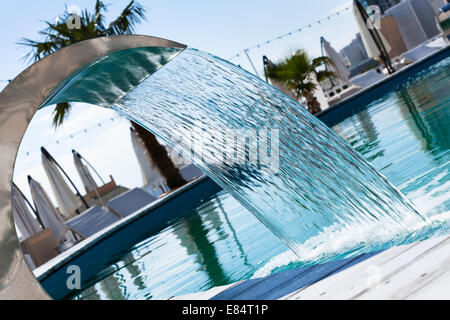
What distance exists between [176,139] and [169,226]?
5778 millimetres

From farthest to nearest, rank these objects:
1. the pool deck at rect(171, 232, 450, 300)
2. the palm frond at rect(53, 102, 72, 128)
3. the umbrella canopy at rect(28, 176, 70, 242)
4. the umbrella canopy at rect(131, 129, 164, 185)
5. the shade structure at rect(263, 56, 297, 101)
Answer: the shade structure at rect(263, 56, 297, 101) → the umbrella canopy at rect(131, 129, 164, 185) → the palm frond at rect(53, 102, 72, 128) → the umbrella canopy at rect(28, 176, 70, 242) → the pool deck at rect(171, 232, 450, 300)

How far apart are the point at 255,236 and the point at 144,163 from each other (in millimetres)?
11294

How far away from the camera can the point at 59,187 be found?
44.4 ft

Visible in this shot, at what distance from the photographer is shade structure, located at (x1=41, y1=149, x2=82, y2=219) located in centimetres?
1344

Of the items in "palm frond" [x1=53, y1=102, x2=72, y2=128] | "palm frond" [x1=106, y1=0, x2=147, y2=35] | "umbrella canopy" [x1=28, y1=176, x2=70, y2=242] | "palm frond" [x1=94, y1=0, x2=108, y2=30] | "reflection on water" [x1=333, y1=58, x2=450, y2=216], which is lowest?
"reflection on water" [x1=333, y1=58, x2=450, y2=216]

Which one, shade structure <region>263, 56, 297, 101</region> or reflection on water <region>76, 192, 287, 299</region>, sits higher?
shade structure <region>263, 56, 297, 101</region>

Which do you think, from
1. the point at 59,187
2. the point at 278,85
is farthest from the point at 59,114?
the point at 278,85

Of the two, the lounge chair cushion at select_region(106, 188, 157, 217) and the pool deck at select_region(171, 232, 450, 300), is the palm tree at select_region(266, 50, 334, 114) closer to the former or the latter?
the lounge chair cushion at select_region(106, 188, 157, 217)

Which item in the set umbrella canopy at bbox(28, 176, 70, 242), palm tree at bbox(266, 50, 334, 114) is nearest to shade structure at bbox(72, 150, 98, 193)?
umbrella canopy at bbox(28, 176, 70, 242)

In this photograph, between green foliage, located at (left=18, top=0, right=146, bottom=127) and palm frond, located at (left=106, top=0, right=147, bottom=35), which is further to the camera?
palm frond, located at (left=106, top=0, right=147, bottom=35)

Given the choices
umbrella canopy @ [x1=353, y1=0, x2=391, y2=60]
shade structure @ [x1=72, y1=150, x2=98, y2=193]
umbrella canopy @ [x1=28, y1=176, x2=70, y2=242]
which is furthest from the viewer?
umbrella canopy @ [x1=353, y1=0, x2=391, y2=60]

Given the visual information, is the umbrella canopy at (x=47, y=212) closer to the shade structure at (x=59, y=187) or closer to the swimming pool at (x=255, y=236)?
the shade structure at (x=59, y=187)

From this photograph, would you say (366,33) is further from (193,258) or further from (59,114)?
(193,258)

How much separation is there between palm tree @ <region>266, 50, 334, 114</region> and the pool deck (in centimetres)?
1419
